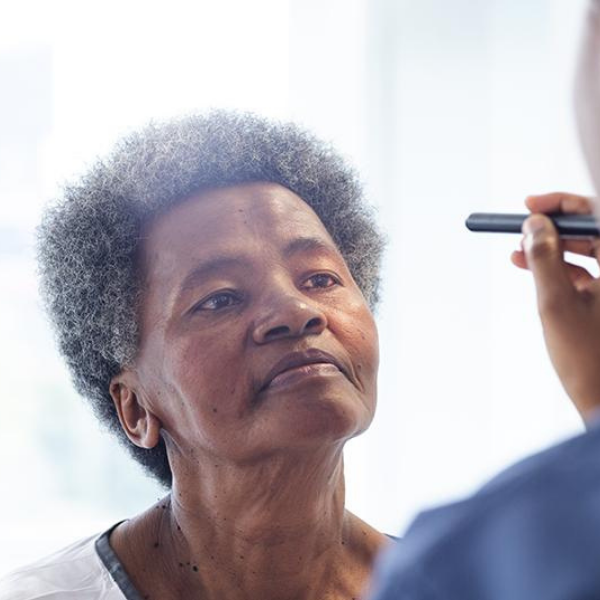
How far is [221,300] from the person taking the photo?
1360mm

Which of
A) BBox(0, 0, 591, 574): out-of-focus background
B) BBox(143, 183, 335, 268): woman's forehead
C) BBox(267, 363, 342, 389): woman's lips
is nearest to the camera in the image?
BBox(267, 363, 342, 389): woman's lips

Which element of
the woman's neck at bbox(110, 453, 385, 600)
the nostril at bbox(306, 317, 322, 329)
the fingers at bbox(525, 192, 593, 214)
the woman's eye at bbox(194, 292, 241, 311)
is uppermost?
the fingers at bbox(525, 192, 593, 214)

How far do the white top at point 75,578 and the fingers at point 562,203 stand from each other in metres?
0.80

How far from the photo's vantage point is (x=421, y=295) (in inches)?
111

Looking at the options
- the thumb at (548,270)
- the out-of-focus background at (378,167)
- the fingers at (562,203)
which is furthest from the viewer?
the out-of-focus background at (378,167)

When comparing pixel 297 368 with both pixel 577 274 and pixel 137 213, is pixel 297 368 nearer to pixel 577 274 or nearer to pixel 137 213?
pixel 137 213

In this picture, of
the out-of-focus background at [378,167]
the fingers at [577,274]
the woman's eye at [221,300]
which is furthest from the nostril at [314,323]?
the out-of-focus background at [378,167]

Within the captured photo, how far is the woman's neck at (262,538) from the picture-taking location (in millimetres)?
1336

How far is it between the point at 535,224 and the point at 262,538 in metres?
0.74

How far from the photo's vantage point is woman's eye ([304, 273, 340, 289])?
4.57 feet

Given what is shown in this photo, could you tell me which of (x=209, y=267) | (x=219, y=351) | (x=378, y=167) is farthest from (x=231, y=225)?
(x=378, y=167)

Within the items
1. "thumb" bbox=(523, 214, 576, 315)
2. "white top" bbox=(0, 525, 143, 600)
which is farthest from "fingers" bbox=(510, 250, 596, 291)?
"white top" bbox=(0, 525, 143, 600)

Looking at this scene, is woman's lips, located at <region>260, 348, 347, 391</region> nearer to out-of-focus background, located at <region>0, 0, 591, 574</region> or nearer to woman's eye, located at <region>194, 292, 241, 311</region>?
woman's eye, located at <region>194, 292, 241, 311</region>

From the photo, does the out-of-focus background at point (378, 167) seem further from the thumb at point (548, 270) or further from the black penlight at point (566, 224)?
the thumb at point (548, 270)
